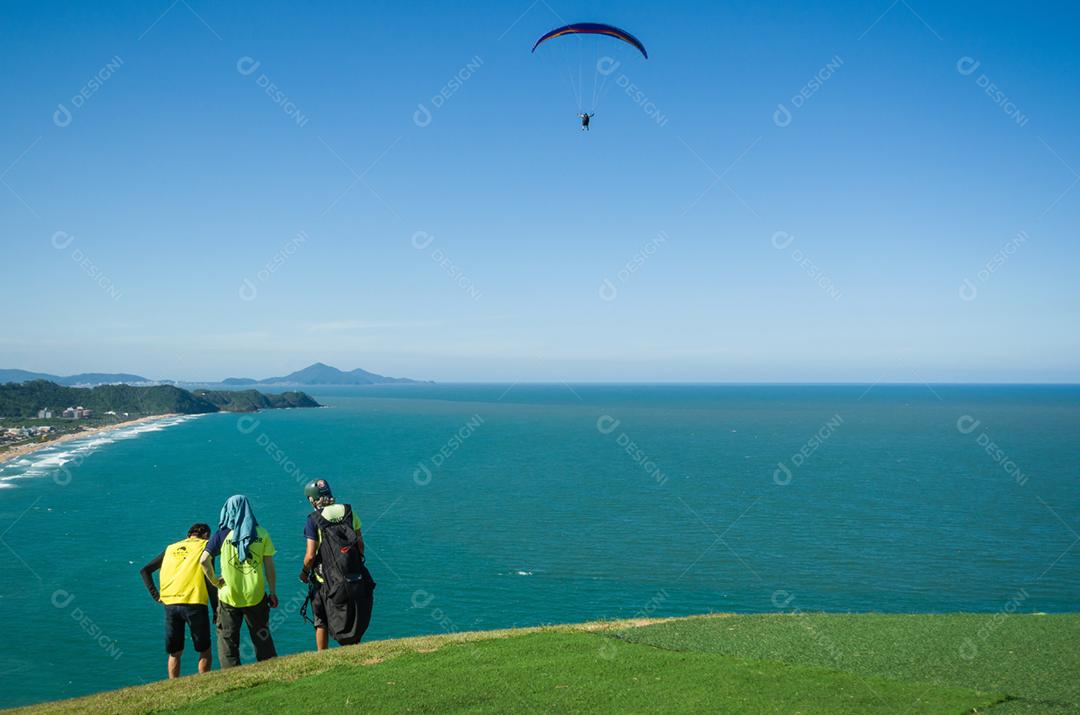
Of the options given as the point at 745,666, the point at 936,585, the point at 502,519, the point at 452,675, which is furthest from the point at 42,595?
the point at 936,585

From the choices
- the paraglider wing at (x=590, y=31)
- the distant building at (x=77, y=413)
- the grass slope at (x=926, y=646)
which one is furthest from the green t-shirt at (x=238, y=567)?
the distant building at (x=77, y=413)

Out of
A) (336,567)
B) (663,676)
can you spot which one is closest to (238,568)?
(336,567)

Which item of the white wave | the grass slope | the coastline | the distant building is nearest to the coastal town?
the distant building

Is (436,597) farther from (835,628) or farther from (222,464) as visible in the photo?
(222,464)

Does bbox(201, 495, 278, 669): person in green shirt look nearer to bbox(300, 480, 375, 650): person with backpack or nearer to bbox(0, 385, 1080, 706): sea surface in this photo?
bbox(300, 480, 375, 650): person with backpack

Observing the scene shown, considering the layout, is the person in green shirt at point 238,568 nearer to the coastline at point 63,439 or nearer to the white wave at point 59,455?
the white wave at point 59,455

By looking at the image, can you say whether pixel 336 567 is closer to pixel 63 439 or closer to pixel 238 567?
pixel 238 567
